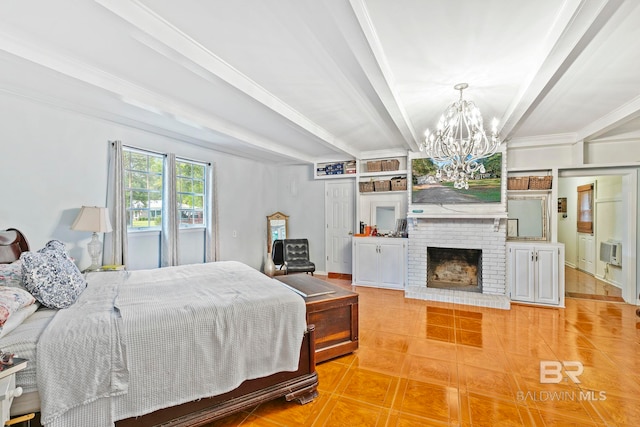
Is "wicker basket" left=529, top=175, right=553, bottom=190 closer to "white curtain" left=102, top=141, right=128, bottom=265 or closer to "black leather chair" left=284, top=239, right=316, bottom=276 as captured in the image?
"black leather chair" left=284, top=239, right=316, bottom=276

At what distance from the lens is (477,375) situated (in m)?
2.36

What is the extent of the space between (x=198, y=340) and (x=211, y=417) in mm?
492

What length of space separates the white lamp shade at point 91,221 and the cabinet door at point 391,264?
13.2 feet

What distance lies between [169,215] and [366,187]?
344 cm

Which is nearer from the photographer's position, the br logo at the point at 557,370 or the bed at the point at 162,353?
the bed at the point at 162,353

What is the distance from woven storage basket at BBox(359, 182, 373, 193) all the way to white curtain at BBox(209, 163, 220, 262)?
2711 millimetres

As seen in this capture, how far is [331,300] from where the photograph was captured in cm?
253

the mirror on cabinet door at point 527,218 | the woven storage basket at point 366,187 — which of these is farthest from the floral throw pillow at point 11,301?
the mirror on cabinet door at point 527,218

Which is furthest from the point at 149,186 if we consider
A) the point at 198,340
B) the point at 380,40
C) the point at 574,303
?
the point at 574,303

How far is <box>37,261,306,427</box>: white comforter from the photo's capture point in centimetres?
137

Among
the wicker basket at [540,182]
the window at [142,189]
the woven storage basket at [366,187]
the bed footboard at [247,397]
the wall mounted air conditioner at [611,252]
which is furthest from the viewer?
the woven storage basket at [366,187]

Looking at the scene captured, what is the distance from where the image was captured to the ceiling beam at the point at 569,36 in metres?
1.50

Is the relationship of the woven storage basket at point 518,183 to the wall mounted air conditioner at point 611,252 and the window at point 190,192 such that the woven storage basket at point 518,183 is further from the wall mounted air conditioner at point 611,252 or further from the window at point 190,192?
the window at point 190,192

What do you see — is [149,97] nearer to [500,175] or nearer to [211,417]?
[211,417]
